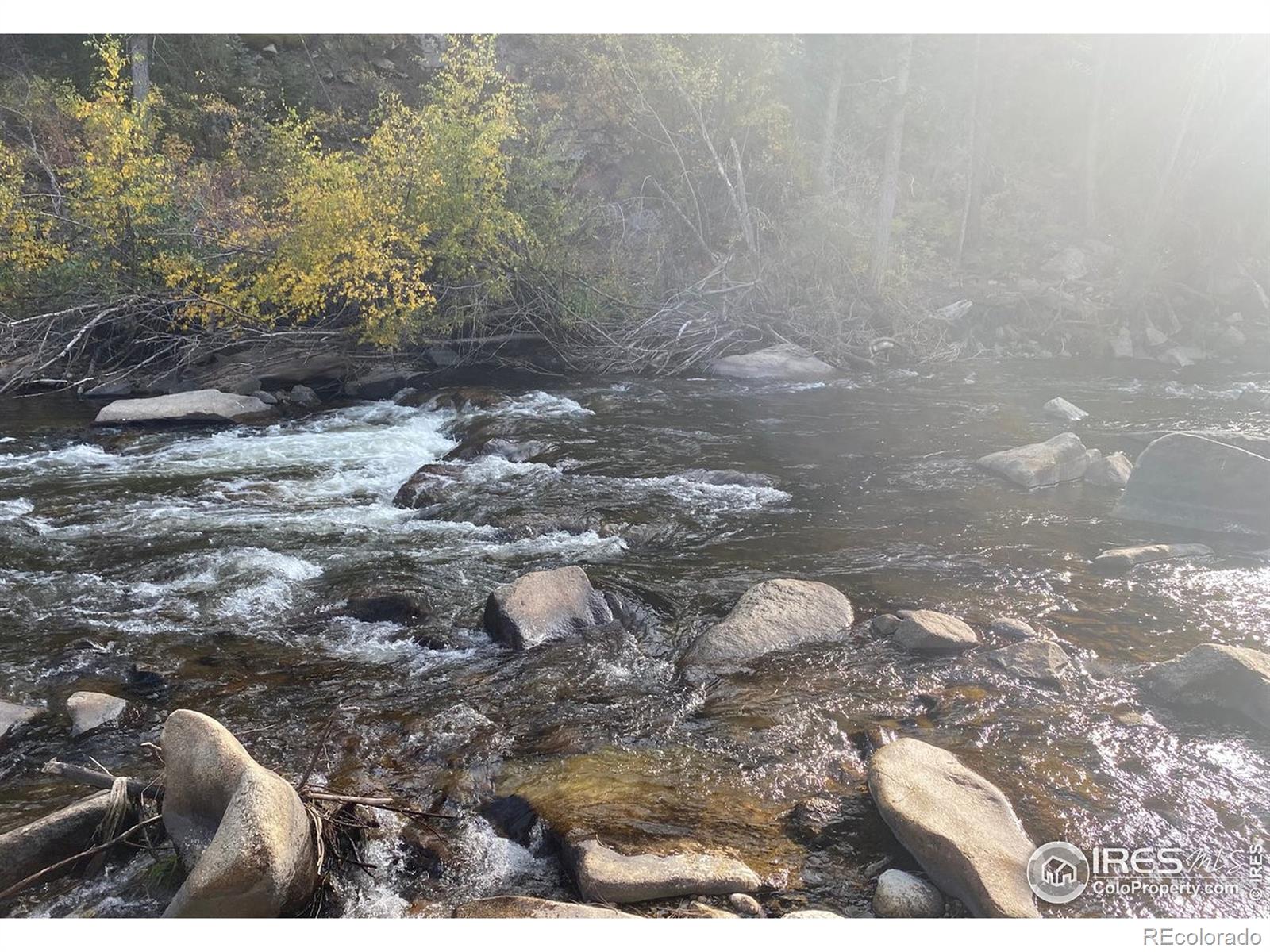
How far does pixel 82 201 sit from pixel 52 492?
23.9ft

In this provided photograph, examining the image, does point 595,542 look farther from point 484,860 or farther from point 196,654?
point 484,860

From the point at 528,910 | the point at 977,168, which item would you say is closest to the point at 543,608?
the point at 528,910

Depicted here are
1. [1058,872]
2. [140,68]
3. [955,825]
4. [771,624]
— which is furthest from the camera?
[140,68]

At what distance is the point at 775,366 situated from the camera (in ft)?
57.8

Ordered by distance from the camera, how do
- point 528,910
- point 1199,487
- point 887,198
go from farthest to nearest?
point 887,198, point 1199,487, point 528,910

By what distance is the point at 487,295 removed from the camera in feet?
53.8

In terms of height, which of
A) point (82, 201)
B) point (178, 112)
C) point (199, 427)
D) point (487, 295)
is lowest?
point (199, 427)

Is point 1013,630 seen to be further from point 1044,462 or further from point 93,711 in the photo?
point 93,711

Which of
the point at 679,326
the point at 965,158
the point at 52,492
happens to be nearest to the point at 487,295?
the point at 679,326

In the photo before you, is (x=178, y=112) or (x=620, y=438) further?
(x=178, y=112)

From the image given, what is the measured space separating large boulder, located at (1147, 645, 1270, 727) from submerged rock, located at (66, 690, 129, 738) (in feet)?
21.9

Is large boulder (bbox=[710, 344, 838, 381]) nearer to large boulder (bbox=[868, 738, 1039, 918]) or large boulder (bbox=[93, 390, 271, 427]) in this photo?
large boulder (bbox=[93, 390, 271, 427])

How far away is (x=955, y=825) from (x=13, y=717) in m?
5.37

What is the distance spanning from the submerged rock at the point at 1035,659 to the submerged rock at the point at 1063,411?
8.96 metres
